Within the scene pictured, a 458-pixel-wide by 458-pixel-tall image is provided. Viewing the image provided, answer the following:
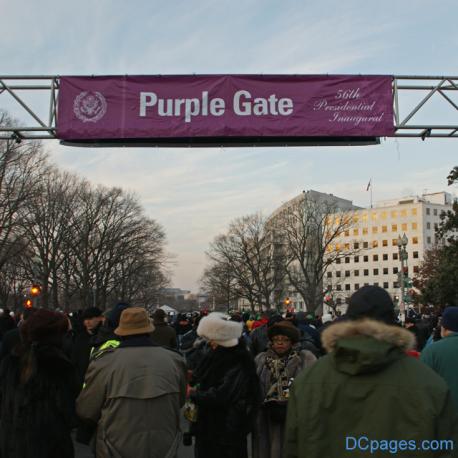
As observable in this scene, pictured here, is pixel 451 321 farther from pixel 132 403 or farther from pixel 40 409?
pixel 40 409

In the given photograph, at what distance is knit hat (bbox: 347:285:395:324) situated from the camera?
9.25 feet

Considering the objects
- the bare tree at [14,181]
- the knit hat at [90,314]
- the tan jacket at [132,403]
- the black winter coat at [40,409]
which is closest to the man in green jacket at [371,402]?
the tan jacket at [132,403]

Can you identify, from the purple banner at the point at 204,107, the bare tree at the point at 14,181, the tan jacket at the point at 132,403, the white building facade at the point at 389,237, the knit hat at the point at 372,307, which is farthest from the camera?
the white building facade at the point at 389,237

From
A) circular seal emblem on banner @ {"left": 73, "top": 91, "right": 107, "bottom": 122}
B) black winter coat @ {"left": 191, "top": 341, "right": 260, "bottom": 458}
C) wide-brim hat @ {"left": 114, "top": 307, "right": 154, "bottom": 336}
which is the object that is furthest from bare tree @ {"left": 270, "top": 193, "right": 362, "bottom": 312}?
wide-brim hat @ {"left": 114, "top": 307, "right": 154, "bottom": 336}

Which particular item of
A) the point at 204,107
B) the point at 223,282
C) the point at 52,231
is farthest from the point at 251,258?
the point at 204,107

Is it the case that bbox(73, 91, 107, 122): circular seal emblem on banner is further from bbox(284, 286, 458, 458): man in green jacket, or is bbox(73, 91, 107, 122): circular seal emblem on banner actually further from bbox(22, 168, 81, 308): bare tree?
bbox(22, 168, 81, 308): bare tree

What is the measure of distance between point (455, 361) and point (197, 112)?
7122 mm

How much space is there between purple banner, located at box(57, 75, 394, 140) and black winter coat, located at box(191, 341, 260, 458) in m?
6.36

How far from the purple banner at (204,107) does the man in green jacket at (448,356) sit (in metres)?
6.15

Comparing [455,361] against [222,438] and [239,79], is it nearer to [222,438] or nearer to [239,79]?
[222,438]

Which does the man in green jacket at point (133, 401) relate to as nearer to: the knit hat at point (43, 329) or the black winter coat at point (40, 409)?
the black winter coat at point (40, 409)

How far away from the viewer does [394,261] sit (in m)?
133

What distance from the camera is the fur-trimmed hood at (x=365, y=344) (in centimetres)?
254

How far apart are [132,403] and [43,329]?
0.95 meters
